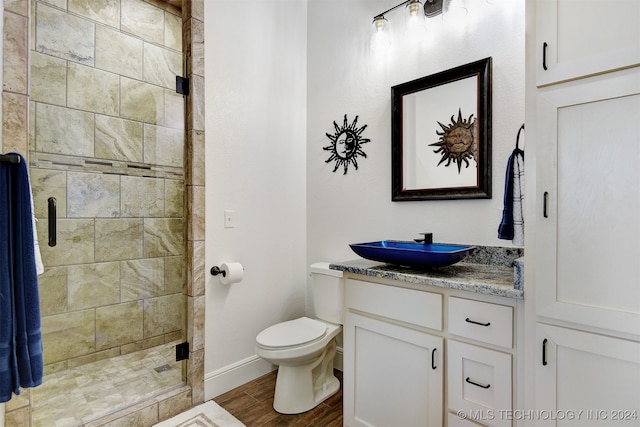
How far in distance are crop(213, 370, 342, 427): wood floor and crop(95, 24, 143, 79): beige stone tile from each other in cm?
252

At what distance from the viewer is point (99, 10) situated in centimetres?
250

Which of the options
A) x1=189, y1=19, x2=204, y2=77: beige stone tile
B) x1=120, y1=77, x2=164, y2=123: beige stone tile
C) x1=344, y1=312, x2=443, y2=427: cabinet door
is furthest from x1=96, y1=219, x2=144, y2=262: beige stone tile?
x1=344, y1=312, x2=443, y2=427: cabinet door

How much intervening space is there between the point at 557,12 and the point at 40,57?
296 centimetres

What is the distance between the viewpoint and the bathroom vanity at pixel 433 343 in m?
1.29

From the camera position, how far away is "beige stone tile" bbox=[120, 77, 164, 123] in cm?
262

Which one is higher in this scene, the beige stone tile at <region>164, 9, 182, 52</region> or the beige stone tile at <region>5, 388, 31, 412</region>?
the beige stone tile at <region>164, 9, 182, 52</region>

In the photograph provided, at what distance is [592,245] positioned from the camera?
109 cm

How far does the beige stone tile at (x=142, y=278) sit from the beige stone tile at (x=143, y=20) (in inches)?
71.9

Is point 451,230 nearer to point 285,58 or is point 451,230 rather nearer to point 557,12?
point 557,12

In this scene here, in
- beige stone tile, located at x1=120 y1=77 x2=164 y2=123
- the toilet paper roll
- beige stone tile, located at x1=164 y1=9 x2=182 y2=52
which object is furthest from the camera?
beige stone tile, located at x1=164 y1=9 x2=182 y2=52

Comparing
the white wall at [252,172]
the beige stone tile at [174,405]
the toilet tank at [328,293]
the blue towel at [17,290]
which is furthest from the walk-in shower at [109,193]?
the blue towel at [17,290]

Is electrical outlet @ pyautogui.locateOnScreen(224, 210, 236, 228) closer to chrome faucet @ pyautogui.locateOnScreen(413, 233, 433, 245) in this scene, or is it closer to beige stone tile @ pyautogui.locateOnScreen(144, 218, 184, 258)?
beige stone tile @ pyautogui.locateOnScreen(144, 218, 184, 258)

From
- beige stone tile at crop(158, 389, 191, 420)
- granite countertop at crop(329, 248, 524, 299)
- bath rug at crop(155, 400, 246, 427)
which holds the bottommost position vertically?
bath rug at crop(155, 400, 246, 427)

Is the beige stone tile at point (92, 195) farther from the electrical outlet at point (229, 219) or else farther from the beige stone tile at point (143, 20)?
the beige stone tile at point (143, 20)
